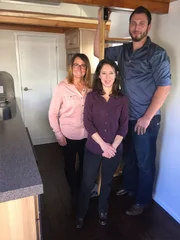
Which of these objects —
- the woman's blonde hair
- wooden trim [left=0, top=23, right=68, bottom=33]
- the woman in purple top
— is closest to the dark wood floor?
the woman in purple top

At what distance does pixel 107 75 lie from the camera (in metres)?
1.52

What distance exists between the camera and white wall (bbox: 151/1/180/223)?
1774 millimetres

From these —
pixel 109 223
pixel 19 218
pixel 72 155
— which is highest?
pixel 19 218

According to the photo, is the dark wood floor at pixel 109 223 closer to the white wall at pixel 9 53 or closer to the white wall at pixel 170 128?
the white wall at pixel 170 128

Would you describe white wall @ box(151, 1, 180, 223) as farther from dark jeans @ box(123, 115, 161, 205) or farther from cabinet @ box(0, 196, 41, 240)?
cabinet @ box(0, 196, 41, 240)

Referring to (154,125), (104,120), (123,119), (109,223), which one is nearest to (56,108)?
(104,120)

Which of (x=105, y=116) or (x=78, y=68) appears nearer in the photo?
(x=105, y=116)

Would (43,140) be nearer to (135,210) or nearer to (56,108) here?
(56,108)

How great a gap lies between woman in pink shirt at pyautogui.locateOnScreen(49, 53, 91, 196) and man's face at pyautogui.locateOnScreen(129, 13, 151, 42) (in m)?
0.43

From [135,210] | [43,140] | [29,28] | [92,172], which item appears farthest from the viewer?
[43,140]

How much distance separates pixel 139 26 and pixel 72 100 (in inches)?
31.0

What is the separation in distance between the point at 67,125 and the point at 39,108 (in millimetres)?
1957

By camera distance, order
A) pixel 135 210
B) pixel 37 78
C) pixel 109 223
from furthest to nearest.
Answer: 1. pixel 37 78
2. pixel 135 210
3. pixel 109 223

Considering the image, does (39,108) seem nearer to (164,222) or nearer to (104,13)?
(104,13)
